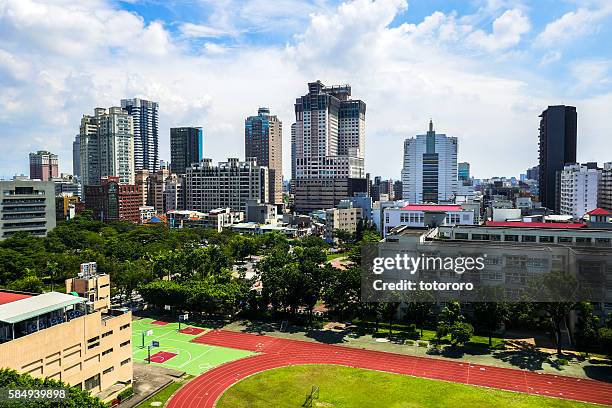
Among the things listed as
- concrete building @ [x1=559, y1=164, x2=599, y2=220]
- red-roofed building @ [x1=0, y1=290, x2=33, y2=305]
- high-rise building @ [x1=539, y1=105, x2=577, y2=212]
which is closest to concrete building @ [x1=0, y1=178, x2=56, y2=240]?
red-roofed building @ [x1=0, y1=290, x2=33, y2=305]

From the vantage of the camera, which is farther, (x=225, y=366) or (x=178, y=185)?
(x=178, y=185)

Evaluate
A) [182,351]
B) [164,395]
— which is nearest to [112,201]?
[182,351]

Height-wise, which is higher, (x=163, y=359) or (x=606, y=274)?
(x=606, y=274)

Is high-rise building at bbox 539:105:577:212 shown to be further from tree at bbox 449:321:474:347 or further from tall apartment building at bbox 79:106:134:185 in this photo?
tall apartment building at bbox 79:106:134:185

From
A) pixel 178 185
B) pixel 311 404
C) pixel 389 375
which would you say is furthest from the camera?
pixel 178 185

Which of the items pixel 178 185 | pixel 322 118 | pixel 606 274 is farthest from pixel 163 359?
pixel 322 118

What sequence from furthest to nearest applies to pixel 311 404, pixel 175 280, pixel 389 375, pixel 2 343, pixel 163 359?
pixel 175 280 < pixel 163 359 < pixel 389 375 < pixel 311 404 < pixel 2 343

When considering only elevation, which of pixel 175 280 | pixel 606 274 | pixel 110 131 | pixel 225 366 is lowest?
pixel 225 366

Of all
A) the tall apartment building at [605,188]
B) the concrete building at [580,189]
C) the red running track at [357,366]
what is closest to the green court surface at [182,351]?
the red running track at [357,366]

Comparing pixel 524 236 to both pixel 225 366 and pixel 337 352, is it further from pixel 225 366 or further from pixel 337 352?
pixel 225 366
